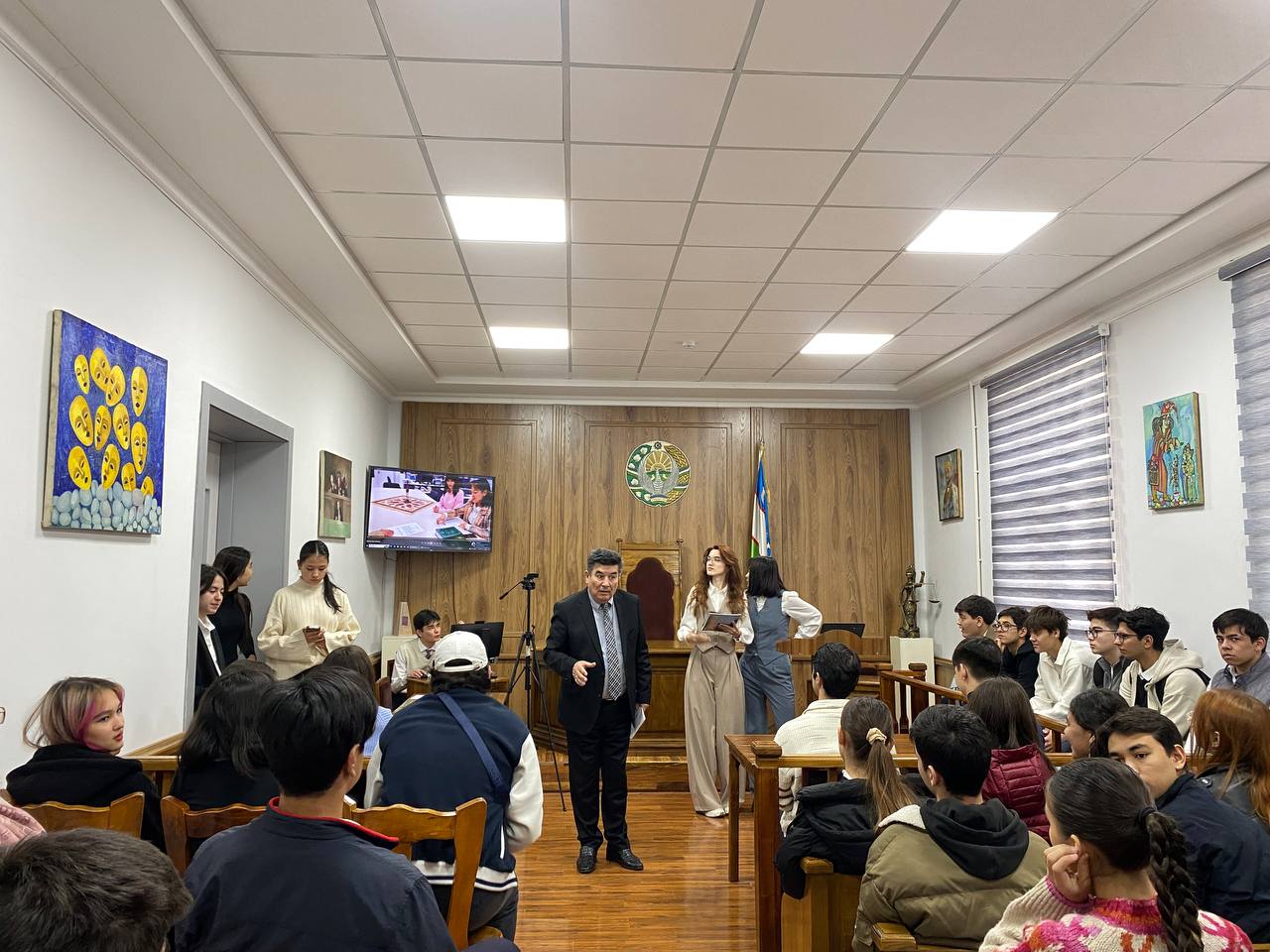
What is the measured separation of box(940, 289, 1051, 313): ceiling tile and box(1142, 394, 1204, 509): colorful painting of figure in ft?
3.35

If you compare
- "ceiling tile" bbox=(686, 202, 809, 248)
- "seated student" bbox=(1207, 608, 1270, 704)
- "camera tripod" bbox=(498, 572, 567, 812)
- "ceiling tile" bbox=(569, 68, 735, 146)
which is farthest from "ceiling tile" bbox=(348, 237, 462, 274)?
"seated student" bbox=(1207, 608, 1270, 704)

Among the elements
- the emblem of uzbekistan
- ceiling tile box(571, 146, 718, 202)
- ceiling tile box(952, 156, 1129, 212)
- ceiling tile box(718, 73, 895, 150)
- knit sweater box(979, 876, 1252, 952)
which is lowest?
knit sweater box(979, 876, 1252, 952)

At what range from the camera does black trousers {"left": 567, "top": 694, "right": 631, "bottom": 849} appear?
4.84 meters

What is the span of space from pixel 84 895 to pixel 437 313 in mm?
5961

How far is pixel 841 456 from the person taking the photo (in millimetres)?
9391

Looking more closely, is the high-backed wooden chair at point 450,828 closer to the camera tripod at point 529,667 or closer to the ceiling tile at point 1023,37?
the ceiling tile at point 1023,37

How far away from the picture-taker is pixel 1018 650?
5723 mm

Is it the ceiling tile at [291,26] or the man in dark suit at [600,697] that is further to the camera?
the man in dark suit at [600,697]

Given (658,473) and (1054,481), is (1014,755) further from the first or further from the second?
(658,473)

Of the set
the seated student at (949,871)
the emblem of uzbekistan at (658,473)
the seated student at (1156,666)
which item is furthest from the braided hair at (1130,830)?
the emblem of uzbekistan at (658,473)

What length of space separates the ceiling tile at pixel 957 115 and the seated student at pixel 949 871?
261 cm

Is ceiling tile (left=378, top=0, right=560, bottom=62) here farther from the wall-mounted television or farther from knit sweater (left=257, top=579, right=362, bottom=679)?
the wall-mounted television

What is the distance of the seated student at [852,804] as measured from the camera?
277 cm

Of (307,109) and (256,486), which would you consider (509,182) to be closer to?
(307,109)
